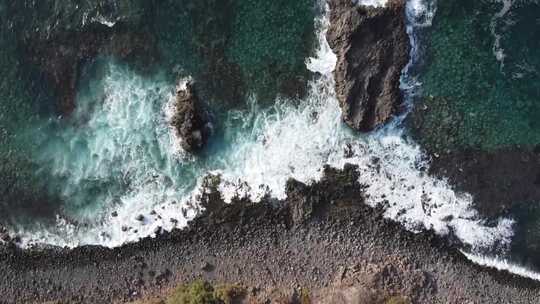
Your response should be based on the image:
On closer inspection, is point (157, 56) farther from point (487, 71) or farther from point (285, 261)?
point (487, 71)

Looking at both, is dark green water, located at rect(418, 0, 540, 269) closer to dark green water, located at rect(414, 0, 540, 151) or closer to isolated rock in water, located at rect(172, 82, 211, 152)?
dark green water, located at rect(414, 0, 540, 151)

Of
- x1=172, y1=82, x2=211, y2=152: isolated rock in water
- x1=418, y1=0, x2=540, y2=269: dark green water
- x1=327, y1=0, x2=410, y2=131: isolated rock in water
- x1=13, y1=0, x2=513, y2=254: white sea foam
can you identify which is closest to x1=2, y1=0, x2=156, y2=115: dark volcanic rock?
x1=13, y1=0, x2=513, y2=254: white sea foam

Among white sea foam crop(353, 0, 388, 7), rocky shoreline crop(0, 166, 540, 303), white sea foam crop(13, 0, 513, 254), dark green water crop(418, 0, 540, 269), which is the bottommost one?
rocky shoreline crop(0, 166, 540, 303)

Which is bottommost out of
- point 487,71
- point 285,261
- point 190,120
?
point 285,261

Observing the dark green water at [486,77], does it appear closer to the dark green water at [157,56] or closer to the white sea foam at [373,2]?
the white sea foam at [373,2]

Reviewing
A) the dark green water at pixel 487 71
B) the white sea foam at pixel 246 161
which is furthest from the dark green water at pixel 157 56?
the dark green water at pixel 487 71

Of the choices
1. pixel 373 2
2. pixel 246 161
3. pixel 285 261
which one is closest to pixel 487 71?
pixel 373 2
